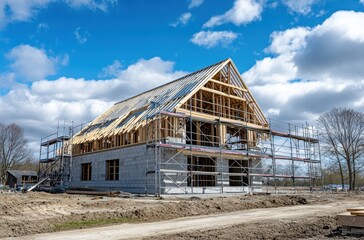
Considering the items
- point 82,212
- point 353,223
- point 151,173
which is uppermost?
point 151,173

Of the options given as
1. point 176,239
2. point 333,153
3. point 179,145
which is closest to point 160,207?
point 176,239

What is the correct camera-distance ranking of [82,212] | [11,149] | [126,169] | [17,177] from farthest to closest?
[11,149], [17,177], [126,169], [82,212]

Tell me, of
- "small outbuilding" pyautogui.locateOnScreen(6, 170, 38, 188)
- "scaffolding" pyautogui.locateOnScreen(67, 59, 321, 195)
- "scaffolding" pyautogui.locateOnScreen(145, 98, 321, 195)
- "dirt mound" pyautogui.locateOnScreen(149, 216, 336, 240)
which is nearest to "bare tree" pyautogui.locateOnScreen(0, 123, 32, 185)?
"small outbuilding" pyautogui.locateOnScreen(6, 170, 38, 188)

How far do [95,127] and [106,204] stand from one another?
50.6 ft

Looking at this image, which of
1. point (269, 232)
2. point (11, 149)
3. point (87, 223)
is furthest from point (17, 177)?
point (269, 232)

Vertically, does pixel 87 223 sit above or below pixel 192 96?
below

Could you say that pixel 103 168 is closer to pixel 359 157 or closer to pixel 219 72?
pixel 219 72

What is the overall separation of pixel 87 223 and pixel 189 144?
11.7m

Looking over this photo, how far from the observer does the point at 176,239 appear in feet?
22.5

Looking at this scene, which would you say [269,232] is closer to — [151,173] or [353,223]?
[353,223]

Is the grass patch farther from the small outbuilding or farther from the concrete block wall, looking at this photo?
the small outbuilding

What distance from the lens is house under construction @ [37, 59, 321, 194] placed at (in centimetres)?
1866

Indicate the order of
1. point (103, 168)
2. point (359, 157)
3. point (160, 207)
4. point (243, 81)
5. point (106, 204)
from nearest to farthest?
point (160, 207)
point (106, 204)
point (103, 168)
point (243, 81)
point (359, 157)

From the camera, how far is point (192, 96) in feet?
70.1
